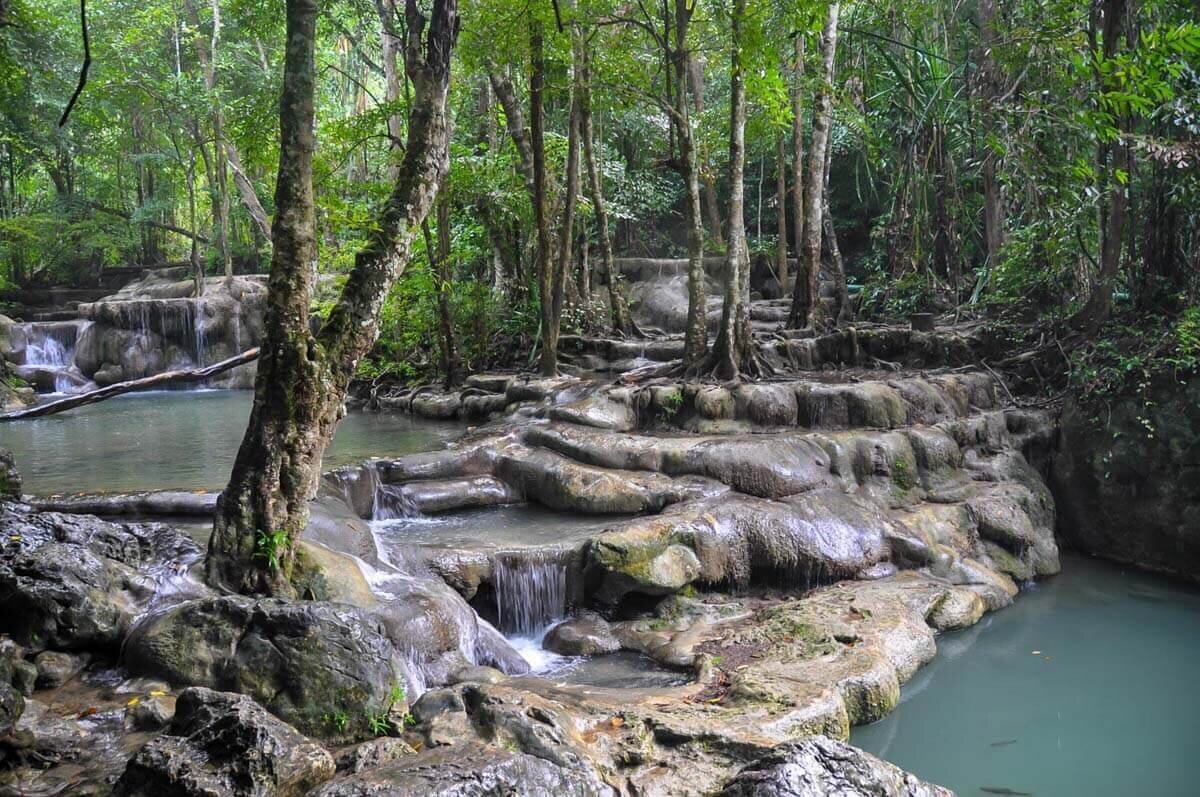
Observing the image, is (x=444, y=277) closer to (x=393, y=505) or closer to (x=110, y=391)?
(x=393, y=505)

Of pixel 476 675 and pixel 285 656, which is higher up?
pixel 285 656

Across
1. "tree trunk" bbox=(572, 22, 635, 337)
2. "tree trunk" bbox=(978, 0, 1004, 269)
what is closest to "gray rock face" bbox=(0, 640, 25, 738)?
"tree trunk" bbox=(572, 22, 635, 337)

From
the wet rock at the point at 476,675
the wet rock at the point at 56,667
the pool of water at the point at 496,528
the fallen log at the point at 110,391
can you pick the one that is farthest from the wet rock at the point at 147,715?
the pool of water at the point at 496,528

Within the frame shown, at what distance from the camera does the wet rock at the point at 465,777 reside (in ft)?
11.3

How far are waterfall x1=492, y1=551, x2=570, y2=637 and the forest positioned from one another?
0.09 feet

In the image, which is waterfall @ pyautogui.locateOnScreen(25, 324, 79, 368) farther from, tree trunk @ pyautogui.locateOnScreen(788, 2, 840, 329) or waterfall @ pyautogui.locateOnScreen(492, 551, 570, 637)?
waterfall @ pyautogui.locateOnScreen(492, 551, 570, 637)

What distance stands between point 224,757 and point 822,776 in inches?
97.6

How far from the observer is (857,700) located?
556 centimetres

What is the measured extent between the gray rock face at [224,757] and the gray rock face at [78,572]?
132 cm

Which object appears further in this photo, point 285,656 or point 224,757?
point 285,656

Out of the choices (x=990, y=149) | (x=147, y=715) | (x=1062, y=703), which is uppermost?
(x=990, y=149)

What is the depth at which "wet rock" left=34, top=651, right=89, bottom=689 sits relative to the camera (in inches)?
179

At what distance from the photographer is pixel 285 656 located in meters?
4.50

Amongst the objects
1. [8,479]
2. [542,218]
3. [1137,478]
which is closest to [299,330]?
[8,479]
